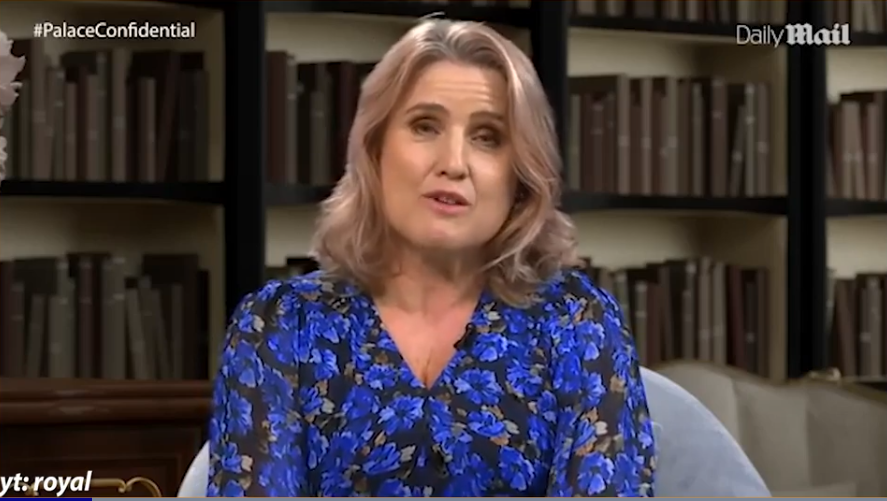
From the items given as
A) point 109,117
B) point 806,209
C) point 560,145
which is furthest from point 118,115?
point 806,209

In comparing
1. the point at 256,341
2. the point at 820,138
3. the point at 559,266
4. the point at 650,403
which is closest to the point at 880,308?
the point at 820,138

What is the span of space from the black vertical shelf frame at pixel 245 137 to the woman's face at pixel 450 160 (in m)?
0.99

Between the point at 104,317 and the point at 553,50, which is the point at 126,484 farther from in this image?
the point at 553,50

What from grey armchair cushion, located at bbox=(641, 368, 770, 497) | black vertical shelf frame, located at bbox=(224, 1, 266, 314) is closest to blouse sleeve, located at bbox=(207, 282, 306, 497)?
grey armchair cushion, located at bbox=(641, 368, 770, 497)

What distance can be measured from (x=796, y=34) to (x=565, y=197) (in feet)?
1.59

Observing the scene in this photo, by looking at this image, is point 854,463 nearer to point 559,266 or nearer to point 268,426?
point 559,266

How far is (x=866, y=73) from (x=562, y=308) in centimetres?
129

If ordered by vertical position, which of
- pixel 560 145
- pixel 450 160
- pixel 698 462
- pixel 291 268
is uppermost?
pixel 560 145

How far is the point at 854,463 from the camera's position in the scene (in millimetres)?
1996

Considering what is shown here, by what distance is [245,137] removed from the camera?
7.23 feet

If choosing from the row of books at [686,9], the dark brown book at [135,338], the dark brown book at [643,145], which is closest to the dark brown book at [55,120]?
the dark brown book at [135,338]
